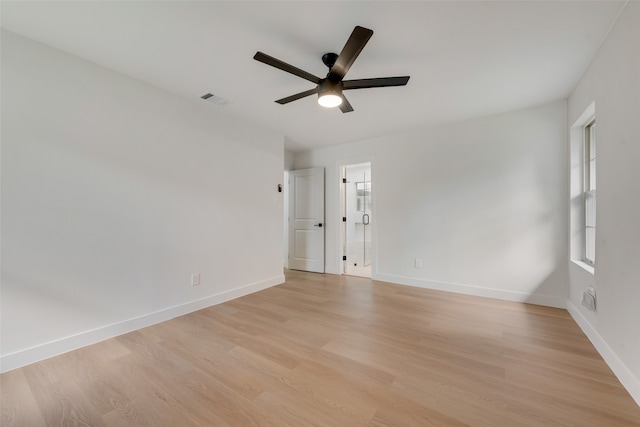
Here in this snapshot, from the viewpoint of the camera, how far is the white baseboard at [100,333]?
1861 millimetres

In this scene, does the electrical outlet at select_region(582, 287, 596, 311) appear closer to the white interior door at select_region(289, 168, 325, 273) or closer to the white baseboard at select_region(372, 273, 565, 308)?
the white baseboard at select_region(372, 273, 565, 308)

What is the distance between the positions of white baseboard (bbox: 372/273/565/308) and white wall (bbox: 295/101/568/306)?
0.4 inches

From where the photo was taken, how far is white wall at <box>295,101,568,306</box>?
121 inches

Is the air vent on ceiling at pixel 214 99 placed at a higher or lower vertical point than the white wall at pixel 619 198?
higher

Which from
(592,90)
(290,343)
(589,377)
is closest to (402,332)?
(290,343)

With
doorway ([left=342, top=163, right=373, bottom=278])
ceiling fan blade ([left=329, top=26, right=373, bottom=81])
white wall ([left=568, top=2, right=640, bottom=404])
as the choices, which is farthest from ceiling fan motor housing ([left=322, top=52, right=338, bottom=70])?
doorway ([left=342, top=163, right=373, bottom=278])

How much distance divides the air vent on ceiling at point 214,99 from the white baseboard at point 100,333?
235 cm

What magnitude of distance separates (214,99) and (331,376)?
9.83 ft

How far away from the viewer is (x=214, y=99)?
2.91 metres

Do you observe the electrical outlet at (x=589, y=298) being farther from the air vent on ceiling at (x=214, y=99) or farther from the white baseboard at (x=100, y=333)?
the air vent on ceiling at (x=214, y=99)

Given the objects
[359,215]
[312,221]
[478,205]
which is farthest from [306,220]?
[478,205]

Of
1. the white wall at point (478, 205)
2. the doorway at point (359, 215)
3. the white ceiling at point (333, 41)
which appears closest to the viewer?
the white ceiling at point (333, 41)

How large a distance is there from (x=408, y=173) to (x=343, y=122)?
4.39 ft

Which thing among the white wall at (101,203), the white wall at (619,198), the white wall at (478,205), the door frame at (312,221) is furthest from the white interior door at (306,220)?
the white wall at (619,198)
